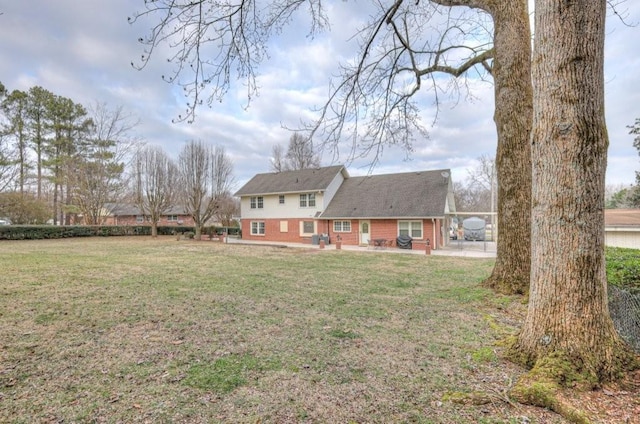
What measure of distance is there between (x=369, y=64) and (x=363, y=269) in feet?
21.8

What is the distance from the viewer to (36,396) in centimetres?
264

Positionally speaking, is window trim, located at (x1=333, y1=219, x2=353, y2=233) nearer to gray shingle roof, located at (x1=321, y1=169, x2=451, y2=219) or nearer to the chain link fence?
gray shingle roof, located at (x1=321, y1=169, x2=451, y2=219)

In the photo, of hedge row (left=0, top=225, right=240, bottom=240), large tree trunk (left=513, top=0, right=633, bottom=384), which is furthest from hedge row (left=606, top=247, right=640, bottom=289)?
hedge row (left=0, top=225, right=240, bottom=240)

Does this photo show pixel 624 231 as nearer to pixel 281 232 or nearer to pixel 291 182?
pixel 291 182

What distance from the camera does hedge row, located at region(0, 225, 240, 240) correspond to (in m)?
21.7

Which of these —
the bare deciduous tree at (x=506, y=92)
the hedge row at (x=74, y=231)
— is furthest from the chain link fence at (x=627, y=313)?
the hedge row at (x=74, y=231)

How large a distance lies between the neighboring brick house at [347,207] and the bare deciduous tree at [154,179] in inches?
236

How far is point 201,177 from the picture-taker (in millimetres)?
24922

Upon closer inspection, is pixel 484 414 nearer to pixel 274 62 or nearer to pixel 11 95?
pixel 274 62

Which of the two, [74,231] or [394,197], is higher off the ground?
[394,197]

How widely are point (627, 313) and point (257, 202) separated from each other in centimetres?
2549

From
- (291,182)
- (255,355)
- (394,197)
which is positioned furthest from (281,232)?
(255,355)

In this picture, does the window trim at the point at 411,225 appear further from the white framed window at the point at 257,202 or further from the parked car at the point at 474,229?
the white framed window at the point at 257,202

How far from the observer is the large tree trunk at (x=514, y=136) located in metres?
6.00
